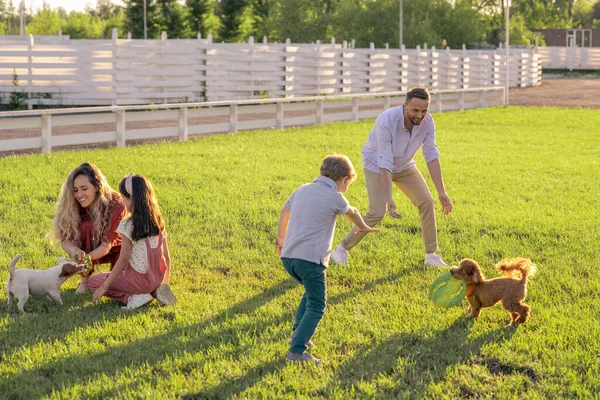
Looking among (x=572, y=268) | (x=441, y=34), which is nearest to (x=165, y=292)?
(x=572, y=268)

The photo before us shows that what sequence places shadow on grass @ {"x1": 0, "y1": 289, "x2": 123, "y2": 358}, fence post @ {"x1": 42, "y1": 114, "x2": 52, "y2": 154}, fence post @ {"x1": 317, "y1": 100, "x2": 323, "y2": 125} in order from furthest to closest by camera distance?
fence post @ {"x1": 317, "y1": 100, "x2": 323, "y2": 125}, fence post @ {"x1": 42, "y1": 114, "x2": 52, "y2": 154}, shadow on grass @ {"x1": 0, "y1": 289, "x2": 123, "y2": 358}

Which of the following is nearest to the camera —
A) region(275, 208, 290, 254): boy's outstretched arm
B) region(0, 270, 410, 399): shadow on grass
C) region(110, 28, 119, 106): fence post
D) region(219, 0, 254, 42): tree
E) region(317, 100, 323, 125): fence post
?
region(0, 270, 410, 399): shadow on grass

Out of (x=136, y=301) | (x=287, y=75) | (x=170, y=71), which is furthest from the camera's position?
(x=287, y=75)

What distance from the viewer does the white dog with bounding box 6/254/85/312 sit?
6.01 meters

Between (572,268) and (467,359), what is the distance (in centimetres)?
261

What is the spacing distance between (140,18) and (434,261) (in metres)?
69.1

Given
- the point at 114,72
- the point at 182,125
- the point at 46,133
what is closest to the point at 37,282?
the point at 46,133

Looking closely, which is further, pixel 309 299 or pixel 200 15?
pixel 200 15

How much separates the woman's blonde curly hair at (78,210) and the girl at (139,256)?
21.7 inches

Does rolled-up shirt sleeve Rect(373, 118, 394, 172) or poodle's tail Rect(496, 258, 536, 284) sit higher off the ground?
rolled-up shirt sleeve Rect(373, 118, 394, 172)

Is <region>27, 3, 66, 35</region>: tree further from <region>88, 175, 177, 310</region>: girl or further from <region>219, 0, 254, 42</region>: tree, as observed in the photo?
<region>88, 175, 177, 310</region>: girl

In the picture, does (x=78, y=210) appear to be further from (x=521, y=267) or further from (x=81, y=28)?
(x=81, y=28)

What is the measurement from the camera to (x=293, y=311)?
19.9 feet

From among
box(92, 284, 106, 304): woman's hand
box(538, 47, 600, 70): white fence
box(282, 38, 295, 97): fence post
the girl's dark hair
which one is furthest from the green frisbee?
box(538, 47, 600, 70): white fence
